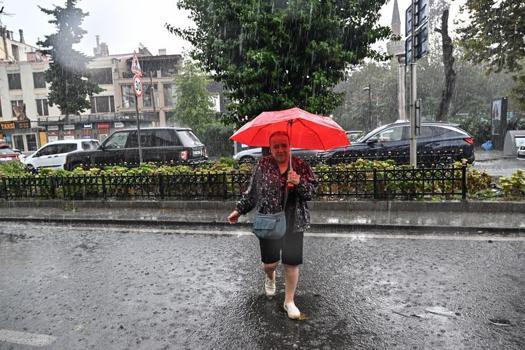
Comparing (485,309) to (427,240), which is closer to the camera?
(485,309)

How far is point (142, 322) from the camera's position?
11.9 feet

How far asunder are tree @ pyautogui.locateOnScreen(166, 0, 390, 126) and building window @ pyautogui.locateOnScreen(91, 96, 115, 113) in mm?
40628

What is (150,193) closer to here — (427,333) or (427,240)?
(427,240)

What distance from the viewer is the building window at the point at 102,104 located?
1876 inches

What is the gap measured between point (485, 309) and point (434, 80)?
42171 mm

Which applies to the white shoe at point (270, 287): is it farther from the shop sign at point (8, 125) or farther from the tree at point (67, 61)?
the shop sign at point (8, 125)

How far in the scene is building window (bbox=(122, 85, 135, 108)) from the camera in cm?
4722

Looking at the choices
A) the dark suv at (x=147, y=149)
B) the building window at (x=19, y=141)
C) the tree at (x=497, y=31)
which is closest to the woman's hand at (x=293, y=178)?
the dark suv at (x=147, y=149)

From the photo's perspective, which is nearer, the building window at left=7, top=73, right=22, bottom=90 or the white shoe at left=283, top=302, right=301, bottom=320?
the white shoe at left=283, top=302, right=301, bottom=320

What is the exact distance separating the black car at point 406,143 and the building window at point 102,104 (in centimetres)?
4106

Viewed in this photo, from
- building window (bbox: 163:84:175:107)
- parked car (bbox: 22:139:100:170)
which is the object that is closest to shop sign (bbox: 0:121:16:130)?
building window (bbox: 163:84:175:107)

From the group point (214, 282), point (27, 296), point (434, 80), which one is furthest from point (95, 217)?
point (434, 80)

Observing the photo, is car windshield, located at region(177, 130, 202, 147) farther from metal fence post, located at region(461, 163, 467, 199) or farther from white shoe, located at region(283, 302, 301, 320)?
white shoe, located at region(283, 302, 301, 320)

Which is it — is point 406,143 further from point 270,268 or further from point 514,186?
point 270,268
